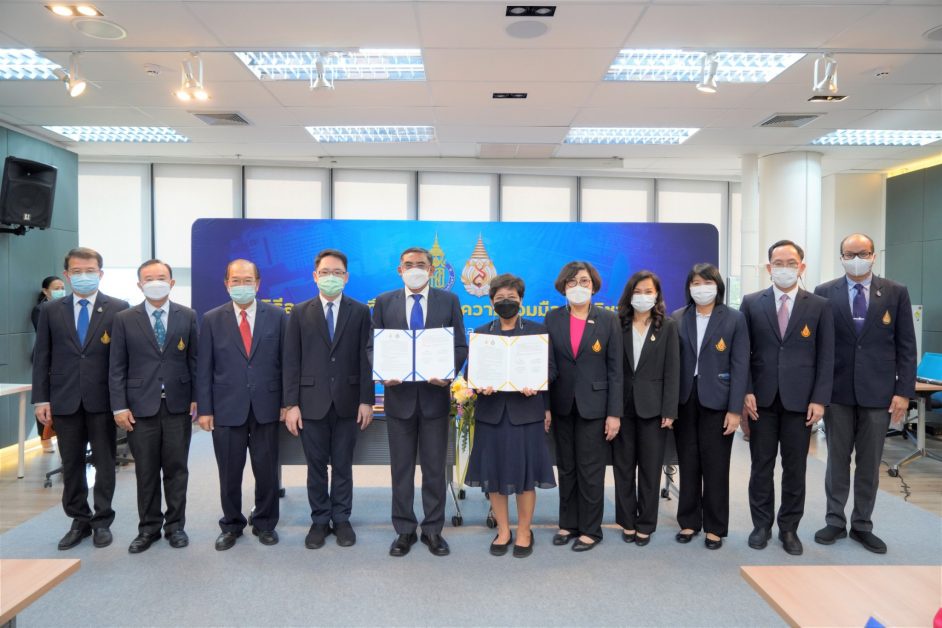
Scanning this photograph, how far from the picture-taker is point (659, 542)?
3592mm

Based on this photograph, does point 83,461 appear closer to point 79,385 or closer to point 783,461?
point 79,385

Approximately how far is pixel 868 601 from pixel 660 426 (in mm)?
1853

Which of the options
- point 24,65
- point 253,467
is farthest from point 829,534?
point 24,65

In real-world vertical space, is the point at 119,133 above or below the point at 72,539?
above

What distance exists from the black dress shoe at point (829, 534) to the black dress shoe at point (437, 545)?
2.17 m

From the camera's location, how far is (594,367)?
131 inches

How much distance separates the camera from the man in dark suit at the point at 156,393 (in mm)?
3367

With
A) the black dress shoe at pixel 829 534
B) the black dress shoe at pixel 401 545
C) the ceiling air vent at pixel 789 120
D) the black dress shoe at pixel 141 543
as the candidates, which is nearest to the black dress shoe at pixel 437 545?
the black dress shoe at pixel 401 545

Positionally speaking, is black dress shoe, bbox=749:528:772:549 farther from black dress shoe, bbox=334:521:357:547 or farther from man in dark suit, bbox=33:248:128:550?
man in dark suit, bbox=33:248:128:550

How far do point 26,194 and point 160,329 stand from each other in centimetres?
377

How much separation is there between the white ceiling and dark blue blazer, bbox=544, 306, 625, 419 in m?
1.95

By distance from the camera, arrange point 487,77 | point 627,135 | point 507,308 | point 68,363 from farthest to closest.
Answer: point 627,135 → point 487,77 → point 68,363 → point 507,308

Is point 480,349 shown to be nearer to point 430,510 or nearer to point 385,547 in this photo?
point 430,510

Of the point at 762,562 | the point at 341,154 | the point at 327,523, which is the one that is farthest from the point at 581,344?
the point at 341,154
